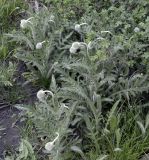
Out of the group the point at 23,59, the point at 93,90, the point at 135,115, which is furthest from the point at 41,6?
the point at 135,115

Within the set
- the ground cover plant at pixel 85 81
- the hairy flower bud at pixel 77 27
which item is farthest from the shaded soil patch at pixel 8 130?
the hairy flower bud at pixel 77 27

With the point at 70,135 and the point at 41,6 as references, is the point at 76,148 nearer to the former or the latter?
the point at 70,135

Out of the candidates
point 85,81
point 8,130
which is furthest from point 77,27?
point 8,130

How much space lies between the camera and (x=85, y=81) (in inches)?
115

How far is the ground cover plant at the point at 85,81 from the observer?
8.61 ft

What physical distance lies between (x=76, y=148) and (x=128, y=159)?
0.36 metres

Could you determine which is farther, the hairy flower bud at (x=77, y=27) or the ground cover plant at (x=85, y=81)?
the hairy flower bud at (x=77, y=27)

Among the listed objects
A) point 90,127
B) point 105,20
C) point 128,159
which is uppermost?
point 105,20

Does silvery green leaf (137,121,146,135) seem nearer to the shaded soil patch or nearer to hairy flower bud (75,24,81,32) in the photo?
the shaded soil patch

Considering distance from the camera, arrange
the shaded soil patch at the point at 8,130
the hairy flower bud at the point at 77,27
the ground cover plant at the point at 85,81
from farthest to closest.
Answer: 1. the hairy flower bud at the point at 77,27
2. the shaded soil patch at the point at 8,130
3. the ground cover plant at the point at 85,81

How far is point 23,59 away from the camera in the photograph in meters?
3.33

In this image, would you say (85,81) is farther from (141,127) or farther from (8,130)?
(8,130)

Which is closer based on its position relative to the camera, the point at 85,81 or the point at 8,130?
the point at 85,81

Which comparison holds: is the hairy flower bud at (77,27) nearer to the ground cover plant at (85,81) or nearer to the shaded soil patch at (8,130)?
the ground cover plant at (85,81)
